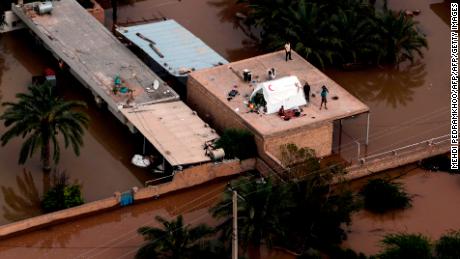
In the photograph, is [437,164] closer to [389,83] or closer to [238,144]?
[389,83]

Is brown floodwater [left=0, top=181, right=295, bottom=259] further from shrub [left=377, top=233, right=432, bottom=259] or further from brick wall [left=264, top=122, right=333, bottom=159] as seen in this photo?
shrub [left=377, top=233, right=432, bottom=259]

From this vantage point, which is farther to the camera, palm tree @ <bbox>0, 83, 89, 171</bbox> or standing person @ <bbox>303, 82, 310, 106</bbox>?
standing person @ <bbox>303, 82, 310, 106</bbox>

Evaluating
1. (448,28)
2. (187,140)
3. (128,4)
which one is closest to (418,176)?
(187,140)

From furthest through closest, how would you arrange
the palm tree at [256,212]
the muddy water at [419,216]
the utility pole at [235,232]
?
the muddy water at [419,216], the palm tree at [256,212], the utility pole at [235,232]

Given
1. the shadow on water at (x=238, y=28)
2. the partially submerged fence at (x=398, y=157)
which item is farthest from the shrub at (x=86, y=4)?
the partially submerged fence at (x=398, y=157)

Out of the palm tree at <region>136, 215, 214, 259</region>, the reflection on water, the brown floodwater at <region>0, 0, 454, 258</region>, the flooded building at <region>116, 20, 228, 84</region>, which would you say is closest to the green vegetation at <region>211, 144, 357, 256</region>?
the palm tree at <region>136, 215, 214, 259</region>

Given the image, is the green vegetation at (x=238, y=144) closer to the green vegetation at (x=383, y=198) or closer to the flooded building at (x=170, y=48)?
the green vegetation at (x=383, y=198)
